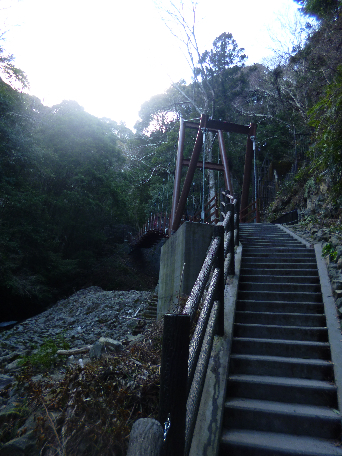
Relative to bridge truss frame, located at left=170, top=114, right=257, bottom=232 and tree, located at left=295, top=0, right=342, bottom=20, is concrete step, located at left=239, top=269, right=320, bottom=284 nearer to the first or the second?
bridge truss frame, located at left=170, top=114, right=257, bottom=232

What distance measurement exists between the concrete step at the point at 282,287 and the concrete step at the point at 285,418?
209 centimetres

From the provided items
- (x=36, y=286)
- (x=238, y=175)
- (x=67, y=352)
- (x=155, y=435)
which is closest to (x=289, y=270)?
(x=67, y=352)

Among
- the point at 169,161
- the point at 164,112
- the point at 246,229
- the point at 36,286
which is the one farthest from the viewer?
the point at 164,112

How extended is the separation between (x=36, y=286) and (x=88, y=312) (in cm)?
321

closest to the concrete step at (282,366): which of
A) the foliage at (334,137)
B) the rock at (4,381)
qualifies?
the rock at (4,381)

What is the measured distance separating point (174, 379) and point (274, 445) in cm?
131

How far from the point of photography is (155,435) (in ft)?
4.70

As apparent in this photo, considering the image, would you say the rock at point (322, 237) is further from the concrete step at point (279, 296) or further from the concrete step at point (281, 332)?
the concrete step at point (281, 332)

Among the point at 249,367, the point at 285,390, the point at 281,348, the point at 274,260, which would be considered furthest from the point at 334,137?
the point at 285,390

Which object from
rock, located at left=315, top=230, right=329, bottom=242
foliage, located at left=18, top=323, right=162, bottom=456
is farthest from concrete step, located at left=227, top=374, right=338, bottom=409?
rock, located at left=315, top=230, right=329, bottom=242

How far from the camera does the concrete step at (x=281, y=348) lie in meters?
3.20

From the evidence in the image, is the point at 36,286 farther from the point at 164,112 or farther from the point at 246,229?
the point at 164,112

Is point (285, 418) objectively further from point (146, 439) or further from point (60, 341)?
point (60, 341)

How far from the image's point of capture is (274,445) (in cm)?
227
